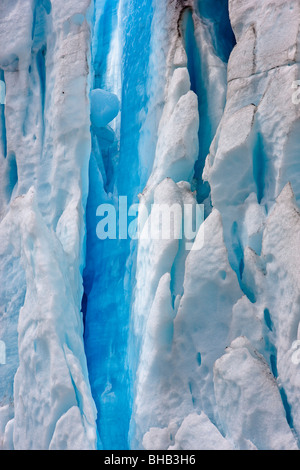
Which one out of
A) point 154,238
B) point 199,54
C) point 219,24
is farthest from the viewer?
point 219,24

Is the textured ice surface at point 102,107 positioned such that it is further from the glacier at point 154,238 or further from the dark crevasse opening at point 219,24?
the dark crevasse opening at point 219,24

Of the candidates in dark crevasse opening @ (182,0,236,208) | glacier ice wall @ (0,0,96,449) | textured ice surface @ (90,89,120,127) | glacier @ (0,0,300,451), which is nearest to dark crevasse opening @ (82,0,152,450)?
glacier @ (0,0,300,451)

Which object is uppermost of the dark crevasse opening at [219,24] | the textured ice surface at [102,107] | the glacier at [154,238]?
the dark crevasse opening at [219,24]

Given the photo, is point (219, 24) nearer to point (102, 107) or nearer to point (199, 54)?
point (199, 54)

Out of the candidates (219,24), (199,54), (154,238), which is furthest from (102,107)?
(154,238)

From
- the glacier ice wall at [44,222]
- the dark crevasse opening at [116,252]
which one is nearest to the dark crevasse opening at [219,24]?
the dark crevasse opening at [116,252]
